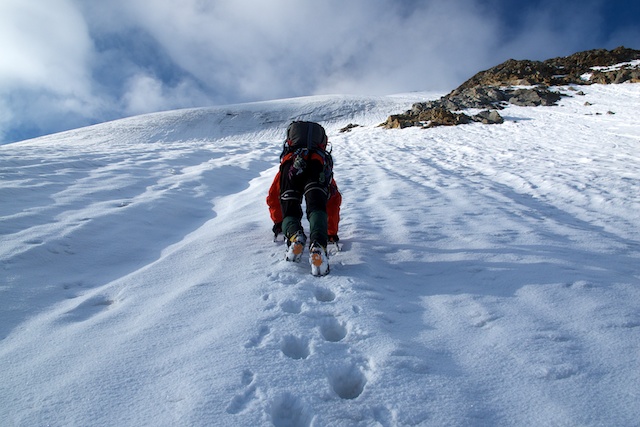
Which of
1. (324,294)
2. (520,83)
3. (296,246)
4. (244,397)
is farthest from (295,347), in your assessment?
(520,83)

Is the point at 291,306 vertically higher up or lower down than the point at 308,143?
lower down

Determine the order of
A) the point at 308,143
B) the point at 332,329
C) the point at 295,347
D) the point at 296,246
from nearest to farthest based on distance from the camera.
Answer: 1. the point at 295,347
2. the point at 332,329
3. the point at 296,246
4. the point at 308,143

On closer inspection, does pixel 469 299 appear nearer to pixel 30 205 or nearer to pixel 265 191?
pixel 265 191

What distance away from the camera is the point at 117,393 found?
62.7 inches

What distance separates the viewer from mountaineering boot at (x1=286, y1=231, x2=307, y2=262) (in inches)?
114

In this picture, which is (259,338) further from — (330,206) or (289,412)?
(330,206)

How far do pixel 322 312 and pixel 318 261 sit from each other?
0.53m

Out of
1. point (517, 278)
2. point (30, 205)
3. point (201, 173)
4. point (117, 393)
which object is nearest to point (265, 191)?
point (201, 173)

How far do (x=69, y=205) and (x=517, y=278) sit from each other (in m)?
5.07

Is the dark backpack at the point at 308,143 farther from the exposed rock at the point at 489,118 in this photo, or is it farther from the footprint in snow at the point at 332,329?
the exposed rock at the point at 489,118

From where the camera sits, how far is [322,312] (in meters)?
2.26

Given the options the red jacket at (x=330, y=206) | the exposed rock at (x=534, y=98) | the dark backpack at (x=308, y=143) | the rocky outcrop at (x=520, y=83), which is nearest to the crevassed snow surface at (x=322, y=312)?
the red jacket at (x=330, y=206)

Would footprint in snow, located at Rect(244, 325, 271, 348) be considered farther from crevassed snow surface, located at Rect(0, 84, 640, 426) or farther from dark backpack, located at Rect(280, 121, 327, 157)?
dark backpack, located at Rect(280, 121, 327, 157)

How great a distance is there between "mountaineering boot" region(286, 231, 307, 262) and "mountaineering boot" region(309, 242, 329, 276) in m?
0.15
